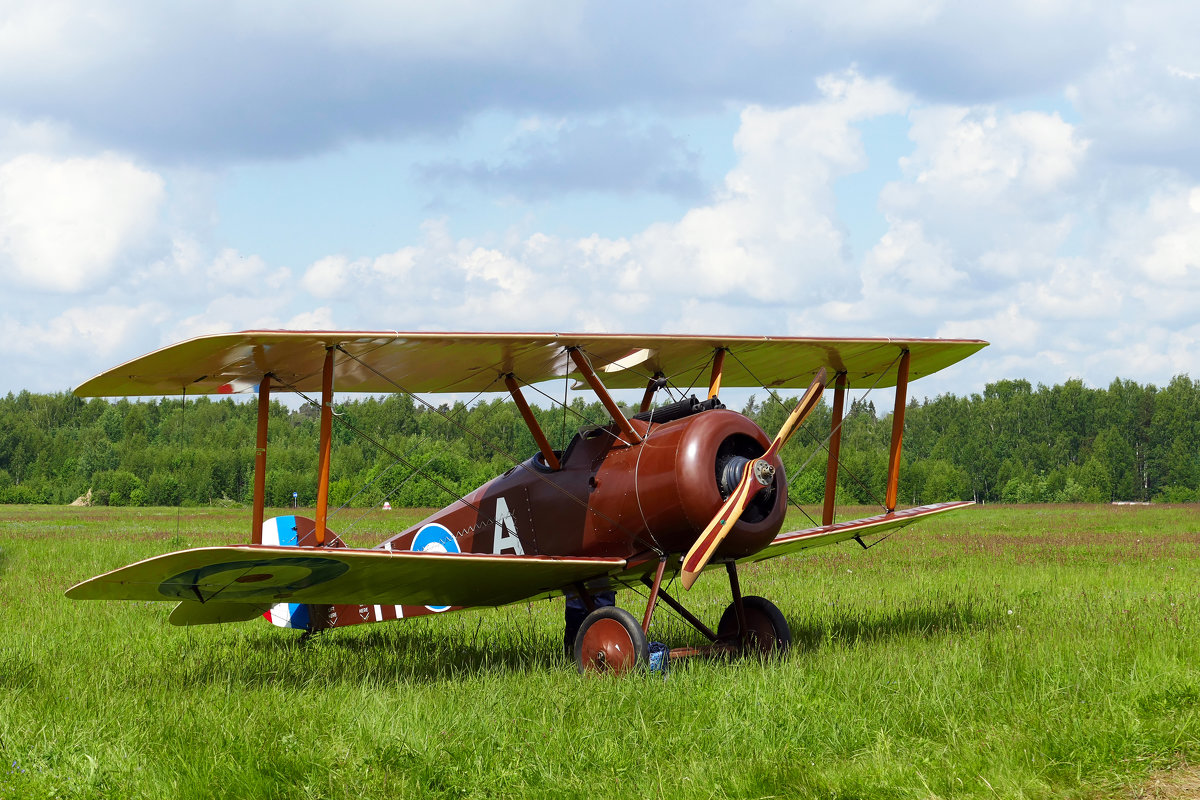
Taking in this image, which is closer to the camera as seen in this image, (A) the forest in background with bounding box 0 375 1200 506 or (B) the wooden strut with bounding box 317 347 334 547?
(B) the wooden strut with bounding box 317 347 334 547

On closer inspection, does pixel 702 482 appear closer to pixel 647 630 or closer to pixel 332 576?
pixel 647 630

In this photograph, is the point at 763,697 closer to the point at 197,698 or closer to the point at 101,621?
the point at 197,698

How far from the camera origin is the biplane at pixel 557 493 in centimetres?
720

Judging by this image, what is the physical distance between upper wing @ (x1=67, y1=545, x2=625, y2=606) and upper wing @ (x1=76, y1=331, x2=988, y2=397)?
1610 mm

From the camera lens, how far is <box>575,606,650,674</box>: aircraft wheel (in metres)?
7.20

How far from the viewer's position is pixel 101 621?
1096 cm

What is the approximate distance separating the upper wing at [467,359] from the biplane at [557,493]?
0.03m

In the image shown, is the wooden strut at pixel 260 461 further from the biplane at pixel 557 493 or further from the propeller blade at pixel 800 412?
the propeller blade at pixel 800 412

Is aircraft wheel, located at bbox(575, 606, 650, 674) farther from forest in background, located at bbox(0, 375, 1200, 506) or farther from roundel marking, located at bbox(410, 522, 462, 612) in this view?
forest in background, located at bbox(0, 375, 1200, 506)

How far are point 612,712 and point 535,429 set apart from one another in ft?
9.94

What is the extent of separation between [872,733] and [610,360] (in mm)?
4337

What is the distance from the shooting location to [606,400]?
7859 millimetres

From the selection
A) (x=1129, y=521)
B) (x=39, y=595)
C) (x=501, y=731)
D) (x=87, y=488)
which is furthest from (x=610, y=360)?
(x=87, y=488)

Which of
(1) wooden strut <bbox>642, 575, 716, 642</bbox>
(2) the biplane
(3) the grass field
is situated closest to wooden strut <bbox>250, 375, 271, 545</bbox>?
(2) the biplane
